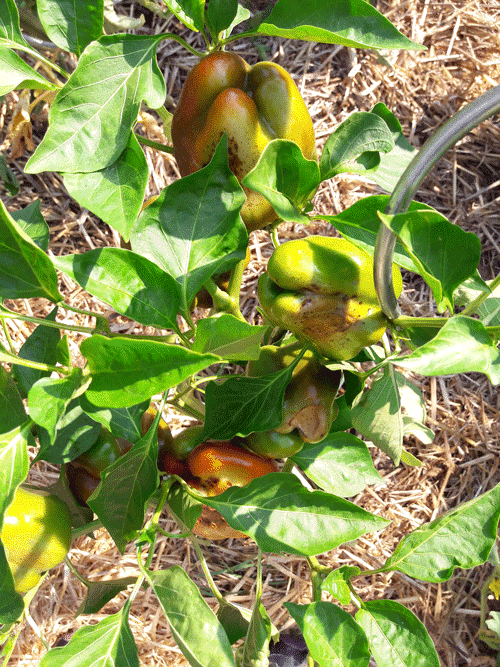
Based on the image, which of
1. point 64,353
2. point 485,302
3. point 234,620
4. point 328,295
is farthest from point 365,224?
point 234,620

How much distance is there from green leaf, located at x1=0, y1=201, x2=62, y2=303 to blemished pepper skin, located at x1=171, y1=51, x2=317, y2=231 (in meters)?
0.27

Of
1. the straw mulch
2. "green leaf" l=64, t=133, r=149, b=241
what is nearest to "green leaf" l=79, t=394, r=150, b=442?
"green leaf" l=64, t=133, r=149, b=241

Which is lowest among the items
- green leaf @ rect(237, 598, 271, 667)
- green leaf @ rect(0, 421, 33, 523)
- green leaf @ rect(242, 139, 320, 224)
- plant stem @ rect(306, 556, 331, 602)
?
green leaf @ rect(237, 598, 271, 667)

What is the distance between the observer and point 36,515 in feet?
2.65

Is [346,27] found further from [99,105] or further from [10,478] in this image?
[10,478]

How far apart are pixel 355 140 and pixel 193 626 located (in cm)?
62

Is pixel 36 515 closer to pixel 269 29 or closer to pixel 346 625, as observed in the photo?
pixel 346 625

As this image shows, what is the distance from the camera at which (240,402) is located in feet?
2.53

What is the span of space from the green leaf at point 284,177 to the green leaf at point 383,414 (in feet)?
0.83

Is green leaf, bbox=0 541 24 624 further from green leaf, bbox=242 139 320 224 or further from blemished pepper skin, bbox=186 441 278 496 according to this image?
green leaf, bbox=242 139 320 224

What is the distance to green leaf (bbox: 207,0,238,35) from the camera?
2.23 ft

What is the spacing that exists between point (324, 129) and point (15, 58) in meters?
0.84

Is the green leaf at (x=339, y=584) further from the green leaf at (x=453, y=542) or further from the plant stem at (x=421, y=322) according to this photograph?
the plant stem at (x=421, y=322)

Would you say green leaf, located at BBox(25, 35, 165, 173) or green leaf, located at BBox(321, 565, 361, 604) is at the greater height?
green leaf, located at BBox(25, 35, 165, 173)
